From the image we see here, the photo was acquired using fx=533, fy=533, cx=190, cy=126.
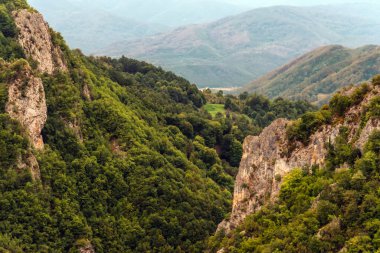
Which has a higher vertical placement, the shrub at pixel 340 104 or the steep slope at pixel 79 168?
the shrub at pixel 340 104

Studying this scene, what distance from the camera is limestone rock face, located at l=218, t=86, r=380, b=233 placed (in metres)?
34.8

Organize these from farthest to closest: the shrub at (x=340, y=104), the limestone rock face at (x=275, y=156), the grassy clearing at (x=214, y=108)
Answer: the grassy clearing at (x=214, y=108)
the shrub at (x=340, y=104)
the limestone rock face at (x=275, y=156)

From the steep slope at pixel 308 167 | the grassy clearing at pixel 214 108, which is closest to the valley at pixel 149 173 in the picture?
the steep slope at pixel 308 167

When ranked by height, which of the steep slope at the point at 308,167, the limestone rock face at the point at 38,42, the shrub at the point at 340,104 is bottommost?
the steep slope at the point at 308,167

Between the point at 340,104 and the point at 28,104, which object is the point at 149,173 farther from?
the point at 340,104

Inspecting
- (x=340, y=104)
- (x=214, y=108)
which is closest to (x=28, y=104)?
(x=340, y=104)

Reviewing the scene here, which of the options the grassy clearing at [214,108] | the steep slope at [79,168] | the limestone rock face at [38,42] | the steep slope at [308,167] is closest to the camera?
the steep slope at [308,167]

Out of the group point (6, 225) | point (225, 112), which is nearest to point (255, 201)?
point (6, 225)

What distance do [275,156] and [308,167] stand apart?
4631 mm

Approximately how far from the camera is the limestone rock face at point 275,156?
3478cm

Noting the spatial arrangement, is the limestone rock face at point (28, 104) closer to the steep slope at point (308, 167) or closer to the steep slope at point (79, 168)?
the steep slope at point (79, 168)

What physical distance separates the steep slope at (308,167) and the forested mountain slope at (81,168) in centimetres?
977

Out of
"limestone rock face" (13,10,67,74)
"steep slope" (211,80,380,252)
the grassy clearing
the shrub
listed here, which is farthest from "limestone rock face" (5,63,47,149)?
the grassy clearing

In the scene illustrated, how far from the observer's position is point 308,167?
35.9 meters
